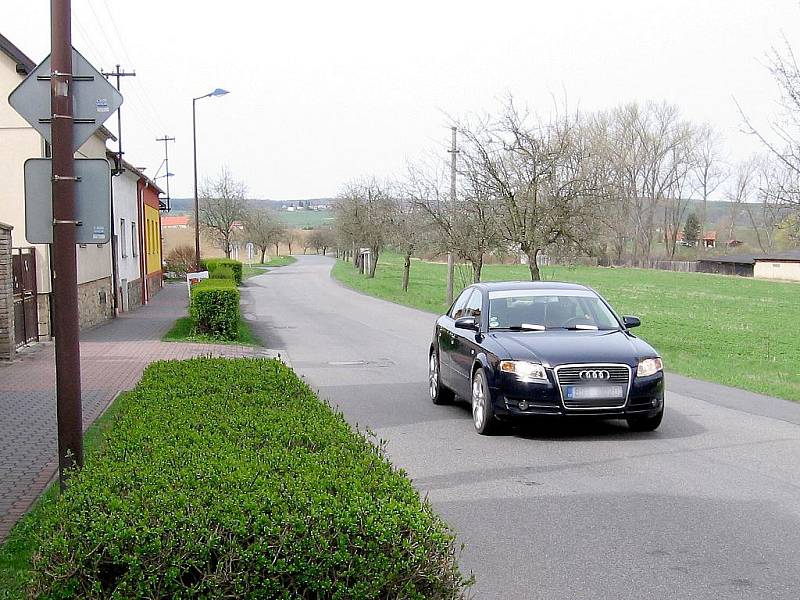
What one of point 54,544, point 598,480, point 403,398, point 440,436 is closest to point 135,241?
point 403,398

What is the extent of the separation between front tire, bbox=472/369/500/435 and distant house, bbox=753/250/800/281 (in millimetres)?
80570

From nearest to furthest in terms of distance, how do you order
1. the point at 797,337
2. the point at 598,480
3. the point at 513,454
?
the point at 598,480
the point at 513,454
the point at 797,337

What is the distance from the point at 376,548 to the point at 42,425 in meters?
7.32

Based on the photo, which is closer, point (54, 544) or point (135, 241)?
point (54, 544)

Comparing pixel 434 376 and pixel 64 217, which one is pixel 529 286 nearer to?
pixel 434 376

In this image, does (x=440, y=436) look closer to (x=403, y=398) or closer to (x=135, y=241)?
(x=403, y=398)

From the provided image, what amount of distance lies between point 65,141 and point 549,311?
6144mm

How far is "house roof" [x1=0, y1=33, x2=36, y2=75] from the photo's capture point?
19161 millimetres

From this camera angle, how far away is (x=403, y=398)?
12477mm

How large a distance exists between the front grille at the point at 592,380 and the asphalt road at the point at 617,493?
40cm

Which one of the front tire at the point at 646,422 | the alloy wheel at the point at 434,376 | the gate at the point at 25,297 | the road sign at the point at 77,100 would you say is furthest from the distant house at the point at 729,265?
the road sign at the point at 77,100

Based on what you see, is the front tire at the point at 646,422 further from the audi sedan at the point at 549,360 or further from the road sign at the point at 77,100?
the road sign at the point at 77,100

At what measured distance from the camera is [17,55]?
64.7 ft

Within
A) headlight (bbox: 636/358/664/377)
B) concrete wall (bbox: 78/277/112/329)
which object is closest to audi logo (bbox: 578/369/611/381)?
headlight (bbox: 636/358/664/377)
